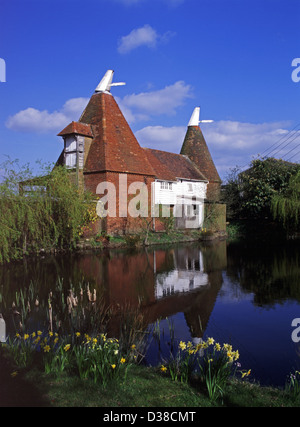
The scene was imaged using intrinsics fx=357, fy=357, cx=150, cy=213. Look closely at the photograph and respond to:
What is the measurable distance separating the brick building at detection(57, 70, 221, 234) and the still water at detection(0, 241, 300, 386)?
21.3ft

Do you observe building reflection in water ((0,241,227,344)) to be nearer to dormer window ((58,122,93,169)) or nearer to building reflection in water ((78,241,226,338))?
building reflection in water ((78,241,226,338))

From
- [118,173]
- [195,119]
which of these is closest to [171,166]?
[195,119]

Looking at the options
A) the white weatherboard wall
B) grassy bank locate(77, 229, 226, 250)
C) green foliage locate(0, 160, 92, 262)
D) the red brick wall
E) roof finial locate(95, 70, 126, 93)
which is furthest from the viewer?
the white weatherboard wall

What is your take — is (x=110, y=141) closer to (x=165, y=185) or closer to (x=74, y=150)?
(x=74, y=150)

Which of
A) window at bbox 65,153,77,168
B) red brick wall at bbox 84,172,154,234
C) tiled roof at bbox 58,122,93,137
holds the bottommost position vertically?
red brick wall at bbox 84,172,154,234

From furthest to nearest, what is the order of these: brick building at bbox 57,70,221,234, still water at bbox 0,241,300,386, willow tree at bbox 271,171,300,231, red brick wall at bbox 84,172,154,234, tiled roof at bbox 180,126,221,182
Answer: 1. tiled roof at bbox 180,126,221,182
2. willow tree at bbox 271,171,300,231
3. brick building at bbox 57,70,221,234
4. red brick wall at bbox 84,172,154,234
5. still water at bbox 0,241,300,386

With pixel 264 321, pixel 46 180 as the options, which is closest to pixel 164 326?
pixel 264 321

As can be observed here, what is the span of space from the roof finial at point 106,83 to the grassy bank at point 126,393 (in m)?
24.5

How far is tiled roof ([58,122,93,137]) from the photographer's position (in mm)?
23513

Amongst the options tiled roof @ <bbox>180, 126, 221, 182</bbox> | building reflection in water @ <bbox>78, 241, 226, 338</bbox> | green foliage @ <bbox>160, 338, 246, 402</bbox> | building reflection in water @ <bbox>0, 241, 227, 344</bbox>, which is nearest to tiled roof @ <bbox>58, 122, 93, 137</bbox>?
building reflection in water @ <bbox>78, 241, 226, 338</bbox>

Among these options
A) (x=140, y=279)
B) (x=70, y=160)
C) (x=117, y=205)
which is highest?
(x=70, y=160)

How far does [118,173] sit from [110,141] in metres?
2.37

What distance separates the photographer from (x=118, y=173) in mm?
23672
